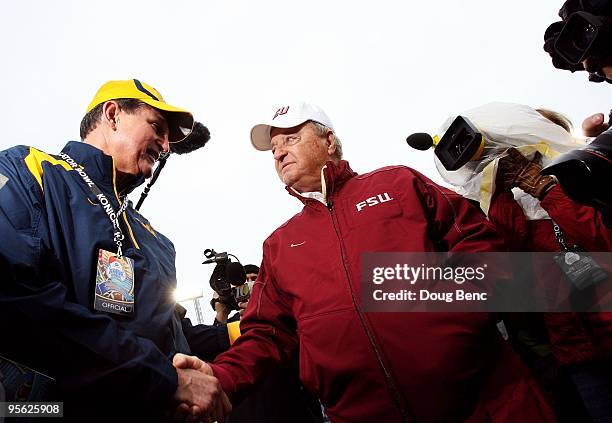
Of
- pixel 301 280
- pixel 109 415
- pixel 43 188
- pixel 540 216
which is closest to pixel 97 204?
pixel 43 188

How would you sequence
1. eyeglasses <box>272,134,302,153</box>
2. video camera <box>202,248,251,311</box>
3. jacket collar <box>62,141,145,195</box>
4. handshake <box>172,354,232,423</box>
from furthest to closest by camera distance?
video camera <box>202,248,251,311</box>
eyeglasses <box>272,134,302,153</box>
jacket collar <box>62,141,145,195</box>
handshake <box>172,354,232,423</box>

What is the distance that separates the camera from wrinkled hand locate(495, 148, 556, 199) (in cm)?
238

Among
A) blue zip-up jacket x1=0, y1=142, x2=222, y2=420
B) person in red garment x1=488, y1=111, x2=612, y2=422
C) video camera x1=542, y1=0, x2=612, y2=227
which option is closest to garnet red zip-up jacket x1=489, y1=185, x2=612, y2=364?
person in red garment x1=488, y1=111, x2=612, y2=422

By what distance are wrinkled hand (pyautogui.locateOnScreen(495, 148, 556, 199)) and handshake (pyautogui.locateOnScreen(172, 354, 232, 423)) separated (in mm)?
2087

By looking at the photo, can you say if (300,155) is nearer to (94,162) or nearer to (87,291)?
(94,162)

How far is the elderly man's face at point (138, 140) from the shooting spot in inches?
90.5

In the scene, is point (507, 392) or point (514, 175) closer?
point (507, 392)

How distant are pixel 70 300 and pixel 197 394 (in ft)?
2.18

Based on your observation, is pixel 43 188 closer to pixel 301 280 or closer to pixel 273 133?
pixel 301 280

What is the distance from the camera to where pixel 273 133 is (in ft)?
10.3

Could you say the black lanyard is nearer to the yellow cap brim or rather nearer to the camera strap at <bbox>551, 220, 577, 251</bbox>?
the yellow cap brim

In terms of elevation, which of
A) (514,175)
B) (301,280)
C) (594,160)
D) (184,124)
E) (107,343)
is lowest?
(107,343)

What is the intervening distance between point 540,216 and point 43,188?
2.73 metres

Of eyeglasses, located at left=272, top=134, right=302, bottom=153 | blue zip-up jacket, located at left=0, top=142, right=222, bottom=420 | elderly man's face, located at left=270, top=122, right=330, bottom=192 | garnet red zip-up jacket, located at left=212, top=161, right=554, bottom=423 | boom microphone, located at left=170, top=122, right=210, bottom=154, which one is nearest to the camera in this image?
blue zip-up jacket, located at left=0, top=142, right=222, bottom=420
